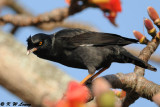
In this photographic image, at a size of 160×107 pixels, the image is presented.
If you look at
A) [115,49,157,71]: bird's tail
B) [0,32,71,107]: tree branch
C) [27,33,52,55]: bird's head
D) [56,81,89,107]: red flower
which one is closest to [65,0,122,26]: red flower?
[115,49,157,71]: bird's tail

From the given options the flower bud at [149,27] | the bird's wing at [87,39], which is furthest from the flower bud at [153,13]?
the bird's wing at [87,39]

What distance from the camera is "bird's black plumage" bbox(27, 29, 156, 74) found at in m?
3.78

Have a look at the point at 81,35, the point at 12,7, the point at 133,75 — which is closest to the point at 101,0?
the point at 81,35

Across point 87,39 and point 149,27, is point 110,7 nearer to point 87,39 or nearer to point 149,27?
point 149,27

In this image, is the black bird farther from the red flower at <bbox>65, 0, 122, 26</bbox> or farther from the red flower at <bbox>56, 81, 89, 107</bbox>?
the red flower at <bbox>56, 81, 89, 107</bbox>

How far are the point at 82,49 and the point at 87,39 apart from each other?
7.4 inches

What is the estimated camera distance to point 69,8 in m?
3.58

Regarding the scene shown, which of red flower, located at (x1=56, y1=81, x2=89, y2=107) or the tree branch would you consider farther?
the tree branch

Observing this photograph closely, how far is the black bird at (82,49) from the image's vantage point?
3779 mm

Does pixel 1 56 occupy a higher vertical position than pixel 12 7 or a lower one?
lower

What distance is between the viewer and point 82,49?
150 inches

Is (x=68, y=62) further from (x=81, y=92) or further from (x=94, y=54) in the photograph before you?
(x=81, y=92)

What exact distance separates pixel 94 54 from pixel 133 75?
96 centimetres

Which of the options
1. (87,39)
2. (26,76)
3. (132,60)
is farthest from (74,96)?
(87,39)
